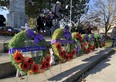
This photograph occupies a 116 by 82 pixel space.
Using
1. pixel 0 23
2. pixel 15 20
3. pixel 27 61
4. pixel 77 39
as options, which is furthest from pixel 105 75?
pixel 15 20

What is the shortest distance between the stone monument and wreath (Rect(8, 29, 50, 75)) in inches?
487

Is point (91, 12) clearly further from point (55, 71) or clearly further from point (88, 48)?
point (55, 71)

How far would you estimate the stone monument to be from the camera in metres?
18.6

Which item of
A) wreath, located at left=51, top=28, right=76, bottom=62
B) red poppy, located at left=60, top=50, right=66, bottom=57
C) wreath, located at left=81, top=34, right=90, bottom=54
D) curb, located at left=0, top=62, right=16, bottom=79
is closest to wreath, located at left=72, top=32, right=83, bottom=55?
wreath, located at left=81, top=34, right=90, bottom=54

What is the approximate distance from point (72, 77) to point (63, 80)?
29.9 inches

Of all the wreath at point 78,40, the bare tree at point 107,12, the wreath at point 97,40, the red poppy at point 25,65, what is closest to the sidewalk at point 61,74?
the red poppy at point 25,65

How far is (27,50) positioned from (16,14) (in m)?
13.2

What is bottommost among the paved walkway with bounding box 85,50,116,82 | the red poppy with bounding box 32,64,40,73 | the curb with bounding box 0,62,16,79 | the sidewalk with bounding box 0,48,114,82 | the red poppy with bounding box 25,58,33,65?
the paved walkway with bounding box 85,50,116,82

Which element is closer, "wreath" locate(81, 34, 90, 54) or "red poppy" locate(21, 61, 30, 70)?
"red poppy" locate(21, 61, 30, 70)

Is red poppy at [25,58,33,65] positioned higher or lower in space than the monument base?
lower

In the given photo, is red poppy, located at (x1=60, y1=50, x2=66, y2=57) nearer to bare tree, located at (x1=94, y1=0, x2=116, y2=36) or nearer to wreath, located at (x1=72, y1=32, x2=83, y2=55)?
wreath, located at (x1=72, y1=32, x2=83, y2=55)

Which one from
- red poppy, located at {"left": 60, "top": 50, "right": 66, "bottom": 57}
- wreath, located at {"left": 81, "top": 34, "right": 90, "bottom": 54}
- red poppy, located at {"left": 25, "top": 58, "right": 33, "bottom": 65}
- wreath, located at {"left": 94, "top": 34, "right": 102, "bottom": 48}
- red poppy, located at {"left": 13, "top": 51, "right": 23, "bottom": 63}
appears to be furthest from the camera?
wreath, located at {"left": 94, "top": 34, "right": 102, "bottom": 48}

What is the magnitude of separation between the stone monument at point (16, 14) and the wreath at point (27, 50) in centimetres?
1236

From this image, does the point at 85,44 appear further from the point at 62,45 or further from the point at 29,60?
the point at 29,60
